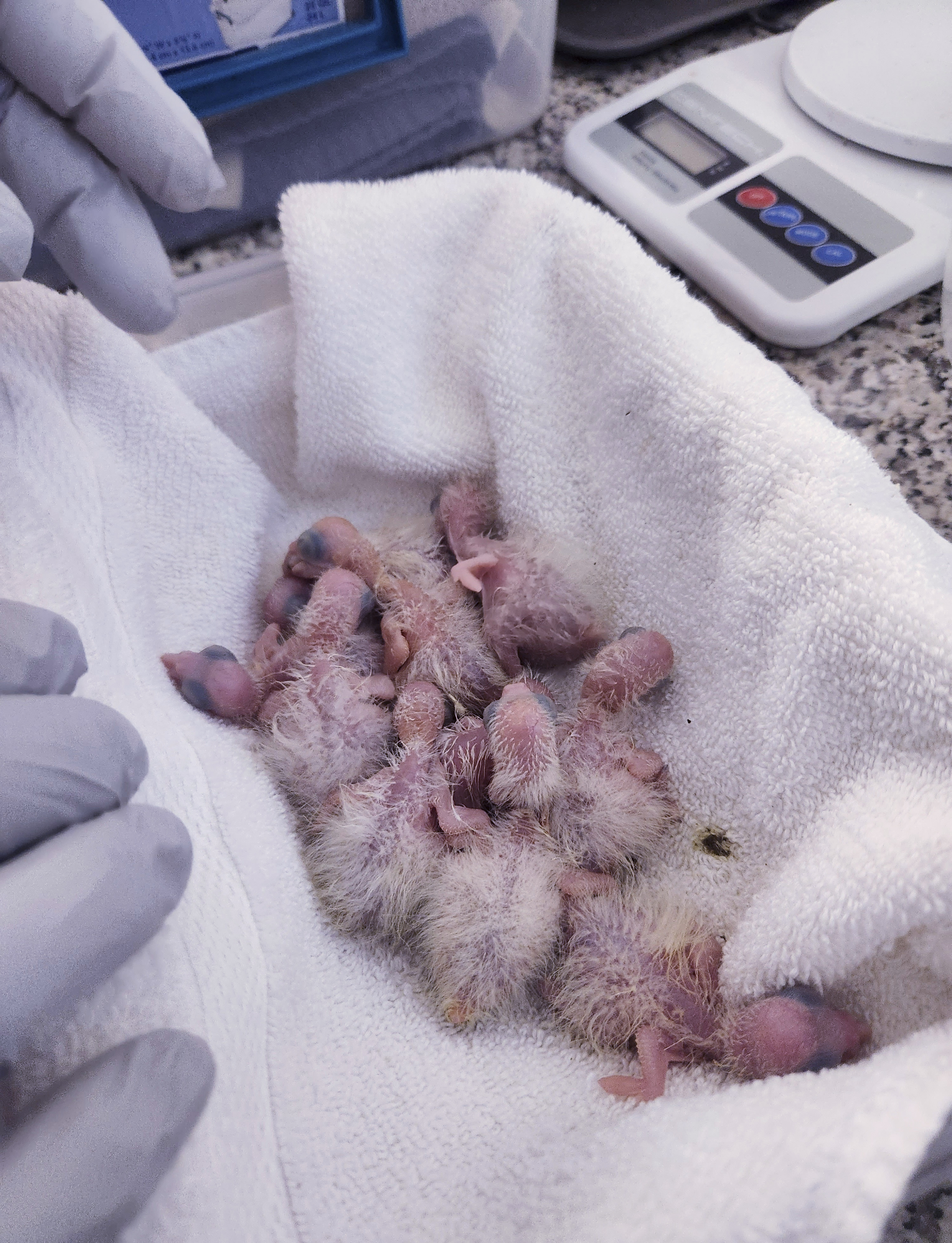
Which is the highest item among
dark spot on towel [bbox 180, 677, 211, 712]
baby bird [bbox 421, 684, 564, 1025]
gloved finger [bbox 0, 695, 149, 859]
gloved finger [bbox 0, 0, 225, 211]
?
gloved finger [bbox 0, 0, 225, 211]

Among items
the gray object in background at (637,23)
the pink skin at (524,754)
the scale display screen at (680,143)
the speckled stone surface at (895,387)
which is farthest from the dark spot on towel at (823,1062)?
the gray object in background at (637,23)

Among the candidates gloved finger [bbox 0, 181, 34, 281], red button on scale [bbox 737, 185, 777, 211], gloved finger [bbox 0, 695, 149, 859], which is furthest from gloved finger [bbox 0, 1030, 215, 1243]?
red button on scale [bbox 737, 185, 777, 211]

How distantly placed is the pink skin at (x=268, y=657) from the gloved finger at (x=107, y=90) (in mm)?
346

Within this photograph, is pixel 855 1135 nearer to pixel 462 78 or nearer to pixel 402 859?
pixel 402 859

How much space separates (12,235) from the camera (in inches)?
21.4

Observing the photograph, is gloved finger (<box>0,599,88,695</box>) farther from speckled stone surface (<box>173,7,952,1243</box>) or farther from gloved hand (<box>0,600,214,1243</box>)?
speckled stone surface (<box>173,7,952,1243</box>)

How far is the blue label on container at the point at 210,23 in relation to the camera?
750 mm

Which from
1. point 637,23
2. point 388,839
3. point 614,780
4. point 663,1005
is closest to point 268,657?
point 388,839

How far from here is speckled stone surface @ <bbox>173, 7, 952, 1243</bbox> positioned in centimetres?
69

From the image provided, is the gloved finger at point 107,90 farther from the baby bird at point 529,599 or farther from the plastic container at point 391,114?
the baby bird at point 529,599

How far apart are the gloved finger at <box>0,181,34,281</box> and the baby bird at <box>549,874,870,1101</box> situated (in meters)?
0.58

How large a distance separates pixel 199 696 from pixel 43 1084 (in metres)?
0.31

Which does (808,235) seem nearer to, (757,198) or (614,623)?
(757,198)

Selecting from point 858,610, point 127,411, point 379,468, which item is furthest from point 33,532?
point 858,610
